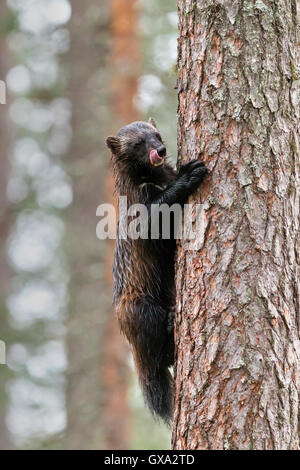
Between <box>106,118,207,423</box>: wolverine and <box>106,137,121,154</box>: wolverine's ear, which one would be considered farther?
<box>106,137,121,154</box>: wolverine's ear

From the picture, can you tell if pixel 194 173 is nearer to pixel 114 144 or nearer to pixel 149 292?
pixel 149 292

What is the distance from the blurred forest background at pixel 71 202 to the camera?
30.7 feet

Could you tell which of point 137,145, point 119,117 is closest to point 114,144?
point 137,145

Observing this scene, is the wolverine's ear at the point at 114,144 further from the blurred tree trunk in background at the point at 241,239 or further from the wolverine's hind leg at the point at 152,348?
the blurred tree trunk in background at the point at 241,239

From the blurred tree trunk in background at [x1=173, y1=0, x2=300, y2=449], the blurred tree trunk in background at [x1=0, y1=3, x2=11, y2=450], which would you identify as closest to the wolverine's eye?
the blurred tree trunk in background at [x1=173, y1=0, x2=300, y2=449]

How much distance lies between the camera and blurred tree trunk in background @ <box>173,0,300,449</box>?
11.8 feet

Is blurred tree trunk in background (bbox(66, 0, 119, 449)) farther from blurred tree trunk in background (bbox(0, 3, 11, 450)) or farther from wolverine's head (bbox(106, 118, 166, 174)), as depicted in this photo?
wolverine's head (bbox(106, 118, 166, 174))

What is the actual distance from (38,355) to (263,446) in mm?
10648

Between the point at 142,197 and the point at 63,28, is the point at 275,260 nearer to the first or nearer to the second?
the point at 142,197

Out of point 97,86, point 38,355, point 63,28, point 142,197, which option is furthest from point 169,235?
point 38,355

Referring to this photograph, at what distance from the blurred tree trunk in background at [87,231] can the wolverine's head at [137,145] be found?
3.74 metres

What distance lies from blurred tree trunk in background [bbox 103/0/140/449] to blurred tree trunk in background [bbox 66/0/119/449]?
0.10 m

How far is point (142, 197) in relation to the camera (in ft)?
17.4

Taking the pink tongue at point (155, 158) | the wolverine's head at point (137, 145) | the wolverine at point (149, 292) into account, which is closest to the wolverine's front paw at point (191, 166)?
the wolverine at point (149, 292)
